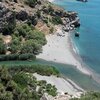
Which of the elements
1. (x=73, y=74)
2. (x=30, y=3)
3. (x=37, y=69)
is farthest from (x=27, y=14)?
(x=37, y=69)

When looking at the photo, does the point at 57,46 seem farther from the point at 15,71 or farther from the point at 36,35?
the point at 15,71

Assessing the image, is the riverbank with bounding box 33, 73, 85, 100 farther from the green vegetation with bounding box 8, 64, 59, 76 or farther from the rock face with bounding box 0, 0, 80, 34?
the rock face with bounding box 0, 0, 80, 34

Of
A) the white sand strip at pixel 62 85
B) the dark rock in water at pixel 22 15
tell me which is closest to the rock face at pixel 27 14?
the dark rock in water at pixel 22 15

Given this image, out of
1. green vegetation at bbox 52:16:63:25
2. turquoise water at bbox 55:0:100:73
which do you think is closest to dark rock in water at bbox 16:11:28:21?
green vegetation at bbox 52:16:63:25

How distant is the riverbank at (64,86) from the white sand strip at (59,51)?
1244 centimetres

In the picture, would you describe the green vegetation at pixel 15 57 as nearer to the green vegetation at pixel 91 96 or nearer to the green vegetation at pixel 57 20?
the green vegetation at pixel 91 96

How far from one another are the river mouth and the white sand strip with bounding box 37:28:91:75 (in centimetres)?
255

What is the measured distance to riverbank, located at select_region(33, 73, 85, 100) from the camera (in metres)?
103

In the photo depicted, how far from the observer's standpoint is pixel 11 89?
93375mm

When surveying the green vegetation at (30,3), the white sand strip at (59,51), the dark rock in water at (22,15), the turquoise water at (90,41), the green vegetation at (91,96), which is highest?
the green vegetation at (30,3)

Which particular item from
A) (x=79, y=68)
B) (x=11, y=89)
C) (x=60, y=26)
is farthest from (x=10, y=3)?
(x=11, y=89)

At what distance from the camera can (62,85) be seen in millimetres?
108438

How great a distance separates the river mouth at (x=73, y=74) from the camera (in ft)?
365

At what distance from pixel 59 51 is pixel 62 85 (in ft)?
106
